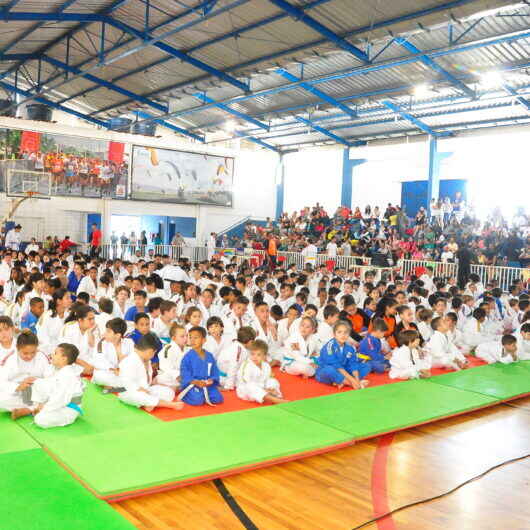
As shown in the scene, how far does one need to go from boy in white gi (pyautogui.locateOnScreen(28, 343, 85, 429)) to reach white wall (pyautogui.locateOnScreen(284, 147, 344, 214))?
785 inches

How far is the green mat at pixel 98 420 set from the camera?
4574 mm

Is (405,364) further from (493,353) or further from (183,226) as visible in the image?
(183,226)

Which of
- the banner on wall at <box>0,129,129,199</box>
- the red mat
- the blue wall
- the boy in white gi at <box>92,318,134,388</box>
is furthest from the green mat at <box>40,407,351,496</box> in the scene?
the blue wall

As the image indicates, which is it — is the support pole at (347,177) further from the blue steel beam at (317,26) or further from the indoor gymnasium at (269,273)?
the blue steel beam at (317,26)

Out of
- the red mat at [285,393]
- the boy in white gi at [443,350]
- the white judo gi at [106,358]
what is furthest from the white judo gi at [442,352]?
the white judo gi at [106,358]

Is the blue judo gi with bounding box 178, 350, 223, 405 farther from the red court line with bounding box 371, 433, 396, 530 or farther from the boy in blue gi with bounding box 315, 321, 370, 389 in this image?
the red court line with bounding box 371, 433, 396, 530

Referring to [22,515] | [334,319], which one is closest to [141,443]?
[22,515]

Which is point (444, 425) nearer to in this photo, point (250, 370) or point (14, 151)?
point (250, 370)

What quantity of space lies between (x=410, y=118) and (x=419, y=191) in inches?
135

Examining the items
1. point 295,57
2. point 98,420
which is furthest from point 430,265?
point 98,420

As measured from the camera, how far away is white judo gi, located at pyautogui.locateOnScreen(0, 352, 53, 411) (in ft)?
16.0

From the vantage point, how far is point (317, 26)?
39.9ft

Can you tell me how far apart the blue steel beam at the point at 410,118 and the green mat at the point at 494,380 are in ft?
39.6

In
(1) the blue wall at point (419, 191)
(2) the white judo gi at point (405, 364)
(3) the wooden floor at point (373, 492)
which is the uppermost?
(1) the blue wall at point (419, 191)
